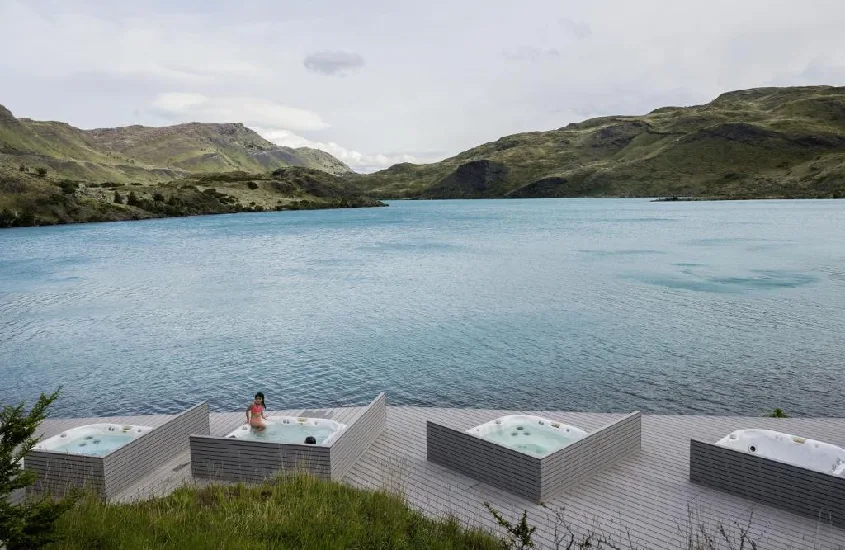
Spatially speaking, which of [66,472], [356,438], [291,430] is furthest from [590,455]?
[66,472]

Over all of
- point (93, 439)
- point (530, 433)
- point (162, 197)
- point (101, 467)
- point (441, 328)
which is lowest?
point (441, 328)

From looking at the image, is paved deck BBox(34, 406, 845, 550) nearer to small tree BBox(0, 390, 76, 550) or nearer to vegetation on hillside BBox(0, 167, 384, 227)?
small tree BBox(0, 390, 76, 550)

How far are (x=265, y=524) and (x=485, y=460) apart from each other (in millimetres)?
4425

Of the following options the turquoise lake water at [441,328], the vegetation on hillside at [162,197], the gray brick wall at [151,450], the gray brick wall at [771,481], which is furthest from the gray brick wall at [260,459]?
the vegetation on hillside at [162,197]

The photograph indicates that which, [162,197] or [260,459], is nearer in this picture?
[260,459]

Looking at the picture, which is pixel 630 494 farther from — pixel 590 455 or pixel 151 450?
pixel 151 450

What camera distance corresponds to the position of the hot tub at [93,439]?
1208 centimetres

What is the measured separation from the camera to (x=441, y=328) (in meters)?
28.5

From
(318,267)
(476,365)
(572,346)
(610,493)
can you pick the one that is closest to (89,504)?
(610,493)

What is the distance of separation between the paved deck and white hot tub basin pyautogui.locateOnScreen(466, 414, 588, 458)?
3.92 feet

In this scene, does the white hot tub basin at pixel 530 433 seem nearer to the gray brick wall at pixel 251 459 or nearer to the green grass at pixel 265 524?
the gray brick wall at pixel 251 459

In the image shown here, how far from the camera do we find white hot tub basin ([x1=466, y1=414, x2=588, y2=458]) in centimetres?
1201

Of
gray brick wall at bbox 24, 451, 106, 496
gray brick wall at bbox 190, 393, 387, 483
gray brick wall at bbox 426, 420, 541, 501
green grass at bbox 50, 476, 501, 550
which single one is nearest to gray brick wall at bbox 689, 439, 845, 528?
gray brick wall at bbox 426, 420, 541, 501

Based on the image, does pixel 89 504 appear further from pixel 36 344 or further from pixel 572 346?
pixel 36 344
